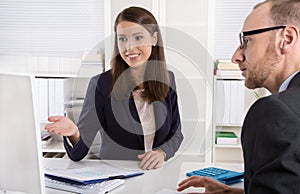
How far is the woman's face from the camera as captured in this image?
176 cm

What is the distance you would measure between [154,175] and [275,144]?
766 millimetres

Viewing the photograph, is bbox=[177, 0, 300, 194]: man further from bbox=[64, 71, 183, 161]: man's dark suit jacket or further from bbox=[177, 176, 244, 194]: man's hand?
bbox=[64, 71, 183, 161]: man's dark suit jacket

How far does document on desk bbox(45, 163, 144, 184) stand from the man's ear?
706 millimetres

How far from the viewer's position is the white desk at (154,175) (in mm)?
1446

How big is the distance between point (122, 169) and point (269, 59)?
0.72 meters

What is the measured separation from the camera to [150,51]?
1.86 meters

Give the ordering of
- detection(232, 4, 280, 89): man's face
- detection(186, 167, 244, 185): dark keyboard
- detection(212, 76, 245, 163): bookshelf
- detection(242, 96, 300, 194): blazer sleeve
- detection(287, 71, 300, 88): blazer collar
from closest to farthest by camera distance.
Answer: detection(242, 96, 300, 194): blazer sleeve, detection(287, 71, 300, 88): blazer collar, detection(232, 4, 280, 89): man's face, detection(186, 167, 244, 185): dark keyboard, detection(212, 76, 245, 163): bookshelf

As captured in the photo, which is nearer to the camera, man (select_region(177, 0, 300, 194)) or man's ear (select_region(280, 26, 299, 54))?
man (select_region(177, 0, 300, 194))

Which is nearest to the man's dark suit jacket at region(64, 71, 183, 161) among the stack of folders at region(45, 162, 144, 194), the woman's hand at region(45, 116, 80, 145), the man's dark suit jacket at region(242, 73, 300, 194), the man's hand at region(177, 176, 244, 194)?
A: the woman's hand at region(45, 116, 80, 145)

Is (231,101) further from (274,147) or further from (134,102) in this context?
(274,147)

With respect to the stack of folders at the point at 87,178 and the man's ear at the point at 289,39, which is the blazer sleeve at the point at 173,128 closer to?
the stack of folders at the point at 87,178

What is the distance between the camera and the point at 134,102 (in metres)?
1.86

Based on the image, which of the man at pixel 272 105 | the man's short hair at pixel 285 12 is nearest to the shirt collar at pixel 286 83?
the man at pixel 272 105

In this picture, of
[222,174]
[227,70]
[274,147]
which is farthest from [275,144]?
[227,70]
